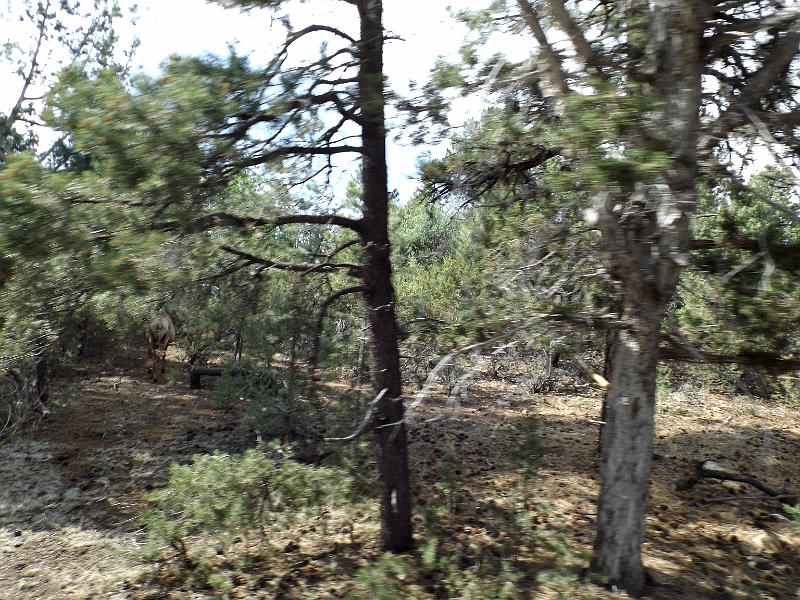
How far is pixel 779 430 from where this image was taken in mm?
11945

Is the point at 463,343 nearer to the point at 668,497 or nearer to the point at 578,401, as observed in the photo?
the point at 668,497

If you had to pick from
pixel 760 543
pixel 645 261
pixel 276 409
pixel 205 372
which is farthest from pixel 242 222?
pixel 205 372

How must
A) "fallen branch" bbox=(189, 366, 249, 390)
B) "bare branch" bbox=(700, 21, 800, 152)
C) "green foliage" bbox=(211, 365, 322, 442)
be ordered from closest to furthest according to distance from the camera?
"bare branch" bbox=(700, 21, 800, 152), "green foliage" bbox=(211, 365, 322, 442), "fallen branch" bbox=(189, 366, 249, 390)

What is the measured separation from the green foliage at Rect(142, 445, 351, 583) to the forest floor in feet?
1.33

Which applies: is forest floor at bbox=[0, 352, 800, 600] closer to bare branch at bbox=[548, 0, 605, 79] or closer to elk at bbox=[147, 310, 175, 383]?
elk at bbox=[147, 310, 175, 383]

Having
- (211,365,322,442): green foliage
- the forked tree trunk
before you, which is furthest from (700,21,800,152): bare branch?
(211,365,322,442): green foliage

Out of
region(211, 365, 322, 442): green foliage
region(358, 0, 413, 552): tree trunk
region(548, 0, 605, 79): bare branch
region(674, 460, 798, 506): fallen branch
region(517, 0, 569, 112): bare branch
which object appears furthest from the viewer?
region(211, 365, 322, 442): green foliage

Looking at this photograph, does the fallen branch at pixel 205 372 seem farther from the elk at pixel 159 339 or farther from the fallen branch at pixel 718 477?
the fallen branch at pixel 718 477

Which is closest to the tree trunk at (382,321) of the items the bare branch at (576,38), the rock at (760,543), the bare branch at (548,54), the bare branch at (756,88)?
the bare branch at (548,54)

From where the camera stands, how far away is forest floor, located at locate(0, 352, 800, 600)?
6.56 m

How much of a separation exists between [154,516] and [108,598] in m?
0.79

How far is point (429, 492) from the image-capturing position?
855 cm

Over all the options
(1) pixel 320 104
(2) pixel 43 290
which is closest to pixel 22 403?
(2) pixel 43 290

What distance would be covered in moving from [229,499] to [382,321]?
2.22 m
